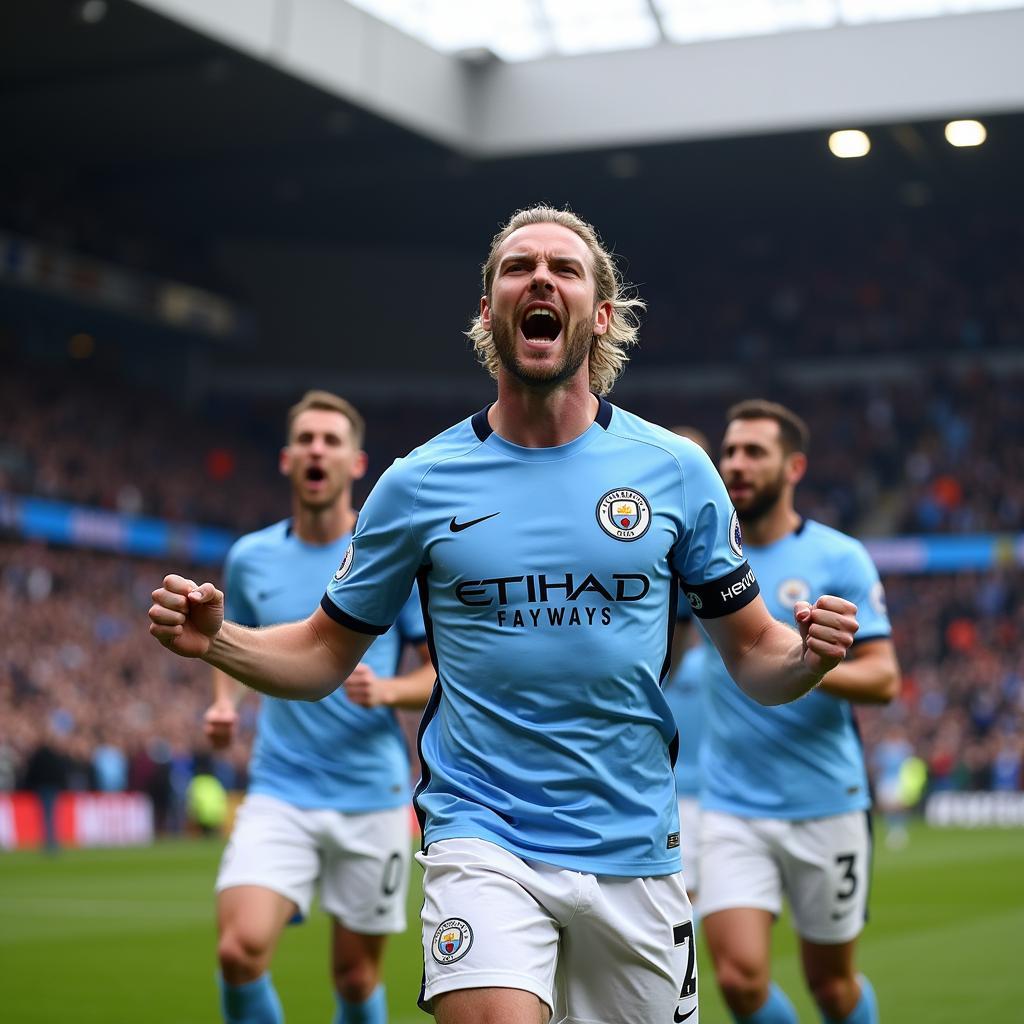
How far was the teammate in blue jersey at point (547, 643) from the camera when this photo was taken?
409cm

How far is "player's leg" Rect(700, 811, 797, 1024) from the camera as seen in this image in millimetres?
6438

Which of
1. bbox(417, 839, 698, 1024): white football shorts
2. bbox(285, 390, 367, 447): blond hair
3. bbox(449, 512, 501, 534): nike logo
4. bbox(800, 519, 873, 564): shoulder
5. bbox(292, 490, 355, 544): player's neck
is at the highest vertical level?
bbox(285, 390, 367, 447): blond hair

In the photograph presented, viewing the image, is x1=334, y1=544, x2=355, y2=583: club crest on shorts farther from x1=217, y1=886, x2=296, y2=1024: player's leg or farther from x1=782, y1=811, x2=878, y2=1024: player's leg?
x1=782, y1=811, x2=878, y2=1024: player's leg

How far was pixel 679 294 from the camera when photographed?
4756 cm

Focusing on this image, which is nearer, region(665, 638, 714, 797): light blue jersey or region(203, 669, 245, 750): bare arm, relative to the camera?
region(203, 669, 245, 750): bare arm

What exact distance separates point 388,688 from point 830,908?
76.0 inches

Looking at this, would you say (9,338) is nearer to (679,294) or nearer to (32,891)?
(679,294)

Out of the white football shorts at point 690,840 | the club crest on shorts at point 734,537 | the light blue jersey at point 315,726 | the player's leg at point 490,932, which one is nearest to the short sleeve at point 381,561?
the player's leg at point 490,932

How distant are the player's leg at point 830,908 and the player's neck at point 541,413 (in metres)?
3.00

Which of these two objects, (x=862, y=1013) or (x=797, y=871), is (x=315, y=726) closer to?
(x=797, y=871)

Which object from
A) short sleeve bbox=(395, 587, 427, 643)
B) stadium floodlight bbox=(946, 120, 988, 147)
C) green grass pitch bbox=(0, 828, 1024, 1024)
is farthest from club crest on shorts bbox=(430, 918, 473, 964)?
stadium floodlight bbox=(946, 120, 988, 147)

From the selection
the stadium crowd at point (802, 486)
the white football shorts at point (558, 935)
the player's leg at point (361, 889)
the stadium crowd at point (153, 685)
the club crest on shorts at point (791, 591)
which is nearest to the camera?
the white football shorts at point (558, 935)

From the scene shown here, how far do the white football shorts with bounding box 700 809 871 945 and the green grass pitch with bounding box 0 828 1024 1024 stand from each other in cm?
263

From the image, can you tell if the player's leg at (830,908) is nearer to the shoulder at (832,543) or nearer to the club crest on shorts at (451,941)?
the shoulder at (832,543)
